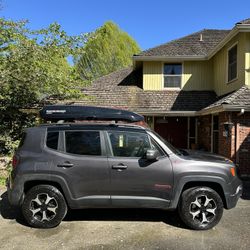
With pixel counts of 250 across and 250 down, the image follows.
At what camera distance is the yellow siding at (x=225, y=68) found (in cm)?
1138

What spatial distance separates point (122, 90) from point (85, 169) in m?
10.6

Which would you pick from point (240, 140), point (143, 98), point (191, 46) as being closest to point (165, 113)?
point (143, 98)

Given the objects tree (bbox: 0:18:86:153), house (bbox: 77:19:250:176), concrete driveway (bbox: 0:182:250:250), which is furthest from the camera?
house (bbox: 77:19:250:176)

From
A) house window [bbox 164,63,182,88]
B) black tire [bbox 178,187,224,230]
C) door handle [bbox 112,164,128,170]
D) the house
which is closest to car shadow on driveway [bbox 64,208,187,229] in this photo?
black tire [bbox 178,187,224,230]

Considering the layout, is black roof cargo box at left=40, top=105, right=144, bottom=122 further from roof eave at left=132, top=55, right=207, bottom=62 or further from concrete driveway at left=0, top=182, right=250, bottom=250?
roof eave at left=132, top=55, right=207, bottom=62

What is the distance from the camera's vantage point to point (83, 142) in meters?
5.49

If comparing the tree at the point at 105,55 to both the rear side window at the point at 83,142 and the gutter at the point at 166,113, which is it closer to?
the gutter at the point at 166,113

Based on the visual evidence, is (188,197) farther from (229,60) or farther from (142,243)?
(229,60)

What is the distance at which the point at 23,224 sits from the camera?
17.9ft

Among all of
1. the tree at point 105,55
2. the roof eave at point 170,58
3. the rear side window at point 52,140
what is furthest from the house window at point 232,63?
the tree at point 105,55

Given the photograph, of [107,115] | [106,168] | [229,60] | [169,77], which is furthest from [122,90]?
[106,168]

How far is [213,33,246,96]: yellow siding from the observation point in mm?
11375

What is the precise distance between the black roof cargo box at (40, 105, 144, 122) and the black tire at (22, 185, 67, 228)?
1473 millimetres

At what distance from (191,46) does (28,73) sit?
9.26m
